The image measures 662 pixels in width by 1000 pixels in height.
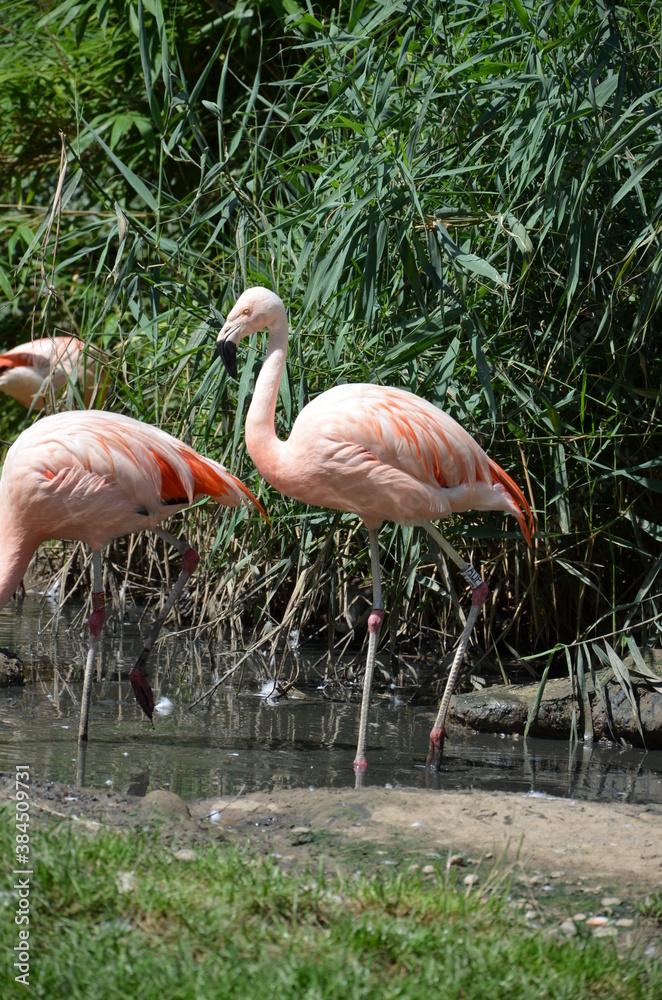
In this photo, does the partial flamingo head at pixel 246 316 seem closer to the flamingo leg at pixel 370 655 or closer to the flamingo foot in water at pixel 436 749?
the flamingo leg at pixel 370 655

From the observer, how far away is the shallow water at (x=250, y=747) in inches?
156

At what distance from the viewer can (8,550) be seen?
172 inches

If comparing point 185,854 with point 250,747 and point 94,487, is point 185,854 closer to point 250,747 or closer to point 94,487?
point 250,747

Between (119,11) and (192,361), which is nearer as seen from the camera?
(192,361)

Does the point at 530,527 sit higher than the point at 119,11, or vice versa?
the point at 119,11

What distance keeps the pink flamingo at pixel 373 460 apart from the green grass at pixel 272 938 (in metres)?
1.68

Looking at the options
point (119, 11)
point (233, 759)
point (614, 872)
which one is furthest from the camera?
point (119, 11)

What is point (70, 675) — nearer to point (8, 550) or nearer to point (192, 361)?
point (8, 550)

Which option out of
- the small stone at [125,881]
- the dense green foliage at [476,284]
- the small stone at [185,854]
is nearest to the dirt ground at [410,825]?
the small stone at [185,854]

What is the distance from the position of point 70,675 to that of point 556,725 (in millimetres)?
2352

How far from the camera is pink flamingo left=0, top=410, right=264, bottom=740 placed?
4.33 metres

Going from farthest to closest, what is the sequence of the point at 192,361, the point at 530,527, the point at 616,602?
the point at 192,361
the point at 616,602
the point at 530,527

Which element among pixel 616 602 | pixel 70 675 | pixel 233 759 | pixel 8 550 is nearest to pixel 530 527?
pixel 616 602

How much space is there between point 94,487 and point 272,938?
7.94 feet
